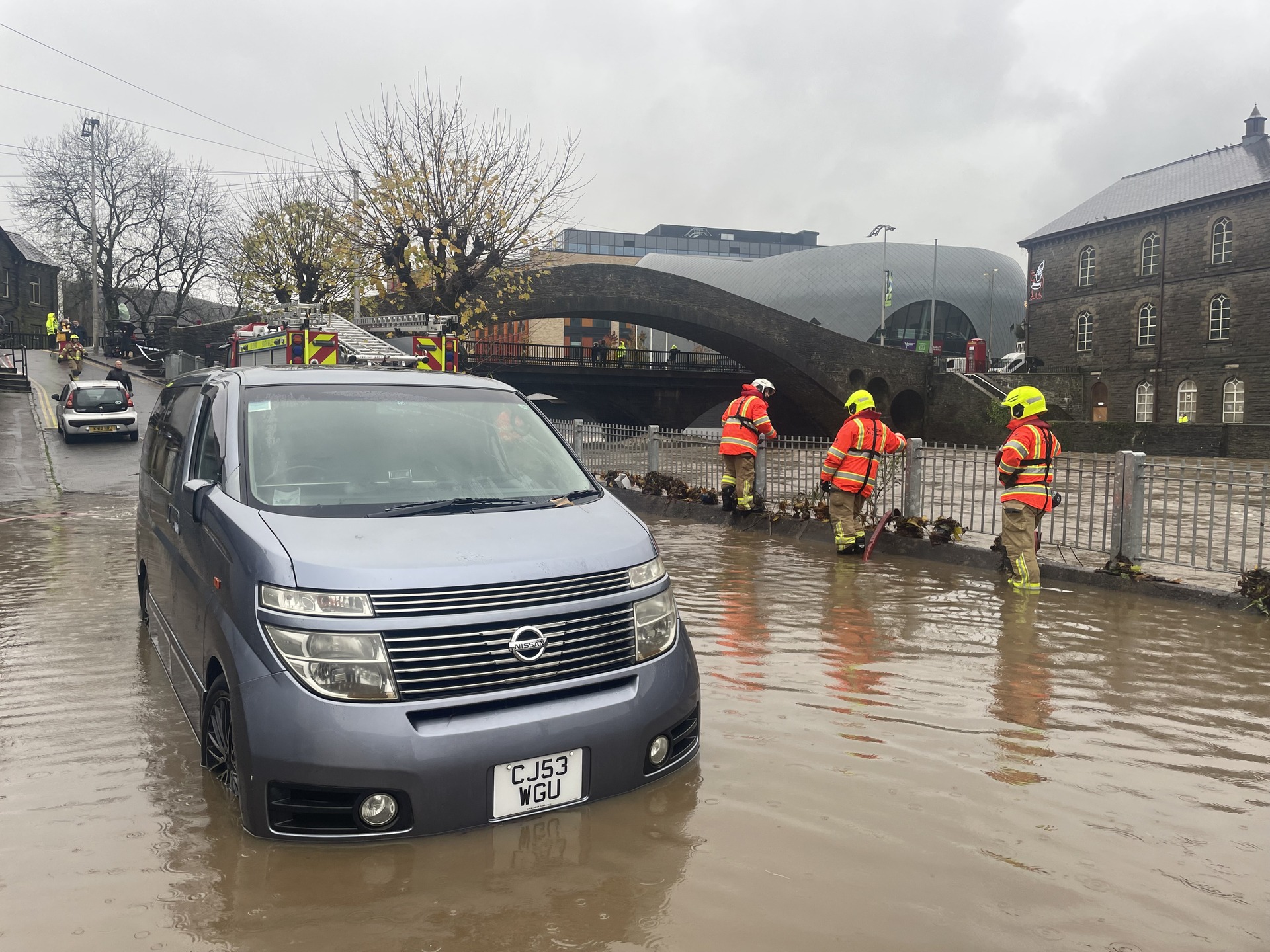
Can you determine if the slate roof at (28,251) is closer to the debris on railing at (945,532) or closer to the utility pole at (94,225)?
the utility pole at (94,225)

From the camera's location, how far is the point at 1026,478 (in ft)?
27.5

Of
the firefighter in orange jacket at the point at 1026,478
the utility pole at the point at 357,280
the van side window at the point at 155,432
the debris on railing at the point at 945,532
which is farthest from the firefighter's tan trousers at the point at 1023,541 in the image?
the utility pole at the point at 357,280

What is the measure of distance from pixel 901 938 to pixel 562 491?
86.5 inches

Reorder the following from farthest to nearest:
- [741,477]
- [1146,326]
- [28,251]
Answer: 1. [28,251]
2. [1146,326]
3. [741,477]

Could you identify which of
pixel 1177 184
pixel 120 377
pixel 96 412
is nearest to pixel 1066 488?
pixel 96 412

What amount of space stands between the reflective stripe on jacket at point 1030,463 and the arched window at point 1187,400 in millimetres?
41879

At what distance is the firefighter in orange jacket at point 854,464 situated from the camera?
10219mm

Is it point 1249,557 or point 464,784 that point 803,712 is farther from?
point 1249,557

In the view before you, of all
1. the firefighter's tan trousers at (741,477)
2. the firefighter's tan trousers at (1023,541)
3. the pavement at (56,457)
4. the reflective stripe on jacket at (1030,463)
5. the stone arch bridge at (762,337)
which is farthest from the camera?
the stone arch bridge at (762,337)

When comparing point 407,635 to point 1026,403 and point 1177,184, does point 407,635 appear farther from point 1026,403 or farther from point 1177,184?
point 1177,184

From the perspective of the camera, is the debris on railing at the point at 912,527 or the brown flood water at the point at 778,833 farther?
the debris on railing at the point at 912,527

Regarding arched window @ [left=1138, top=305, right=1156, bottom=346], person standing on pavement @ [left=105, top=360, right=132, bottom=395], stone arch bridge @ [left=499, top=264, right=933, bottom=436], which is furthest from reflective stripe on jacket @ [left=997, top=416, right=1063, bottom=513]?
arched window @ [left=1138, top=305, right=1156, bottom=346]

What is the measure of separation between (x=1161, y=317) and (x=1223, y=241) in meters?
4.27

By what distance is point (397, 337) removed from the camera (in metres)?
18.2
